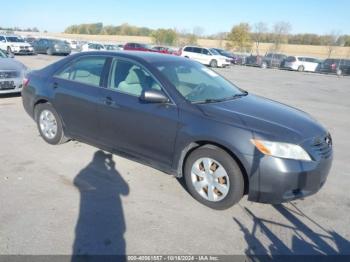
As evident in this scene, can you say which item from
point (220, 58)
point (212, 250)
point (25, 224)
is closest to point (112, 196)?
point (25, 224)

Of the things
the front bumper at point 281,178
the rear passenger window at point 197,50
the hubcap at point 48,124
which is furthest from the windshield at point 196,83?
the rear passenger window at point 197,50

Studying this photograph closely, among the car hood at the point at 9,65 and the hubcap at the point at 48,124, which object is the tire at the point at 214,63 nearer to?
the car hood at the point at 9,65

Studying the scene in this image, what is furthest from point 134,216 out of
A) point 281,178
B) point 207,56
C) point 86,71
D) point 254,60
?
point 254,60

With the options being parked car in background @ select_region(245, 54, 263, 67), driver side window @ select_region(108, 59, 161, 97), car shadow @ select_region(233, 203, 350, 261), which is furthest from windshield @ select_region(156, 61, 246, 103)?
parked car in background @ select_region(245, 54, 263, 67)

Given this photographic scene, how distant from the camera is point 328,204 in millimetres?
4008

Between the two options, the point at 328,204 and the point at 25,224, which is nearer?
the point at 25,224

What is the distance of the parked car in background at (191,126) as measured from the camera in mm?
3422

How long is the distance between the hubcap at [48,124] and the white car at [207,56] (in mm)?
25061

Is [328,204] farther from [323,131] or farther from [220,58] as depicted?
[220,58]

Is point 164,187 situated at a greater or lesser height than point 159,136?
lesser

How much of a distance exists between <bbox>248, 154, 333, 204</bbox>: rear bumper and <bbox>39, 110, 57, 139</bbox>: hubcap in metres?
3.38

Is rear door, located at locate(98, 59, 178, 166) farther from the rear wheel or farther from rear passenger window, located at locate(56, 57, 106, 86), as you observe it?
the rear wheel

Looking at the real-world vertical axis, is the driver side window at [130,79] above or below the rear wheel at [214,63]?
above

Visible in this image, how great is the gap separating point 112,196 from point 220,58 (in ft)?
89.1
